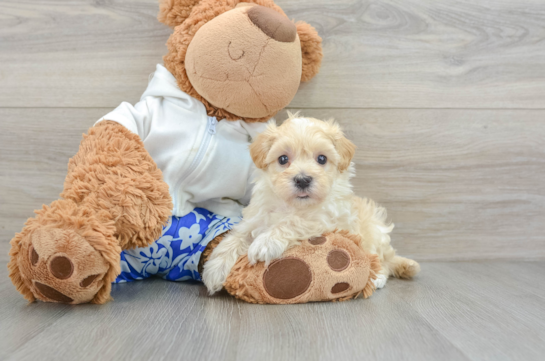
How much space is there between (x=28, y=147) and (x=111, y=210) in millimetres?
653

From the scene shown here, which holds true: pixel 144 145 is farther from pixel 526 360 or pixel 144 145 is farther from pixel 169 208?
Result: pixel 526 360

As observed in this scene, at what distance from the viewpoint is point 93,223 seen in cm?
88

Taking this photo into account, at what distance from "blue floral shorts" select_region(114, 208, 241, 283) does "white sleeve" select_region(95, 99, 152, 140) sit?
259 millimetres

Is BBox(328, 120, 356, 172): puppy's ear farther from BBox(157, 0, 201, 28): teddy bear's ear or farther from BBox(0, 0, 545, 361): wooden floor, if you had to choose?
BBox(157, 0, 201, 28): teddy bear's ear

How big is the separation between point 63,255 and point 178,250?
332 mm

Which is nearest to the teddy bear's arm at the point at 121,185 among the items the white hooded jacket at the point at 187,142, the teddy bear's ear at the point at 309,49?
the white hooded jacket at the point at 187,142

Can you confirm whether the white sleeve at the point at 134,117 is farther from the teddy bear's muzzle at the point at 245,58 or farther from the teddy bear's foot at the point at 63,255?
the teddy bear's foot at the point at 63,255

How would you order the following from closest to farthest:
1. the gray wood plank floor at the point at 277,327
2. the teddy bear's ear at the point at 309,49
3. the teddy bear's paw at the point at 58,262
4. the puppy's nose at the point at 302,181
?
1. the gray wood plank floor at the point at 277,327
2. the teddy bear's paw at the point at 58,262
3. the puppy's nose at the point at 302,181
4. the teddy bear's ear at the point at 309,49

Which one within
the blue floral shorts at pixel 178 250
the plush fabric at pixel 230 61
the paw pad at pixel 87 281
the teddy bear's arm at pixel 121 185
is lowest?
the blue floral shorts at pixel 178 250

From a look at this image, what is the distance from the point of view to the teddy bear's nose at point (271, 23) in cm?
104

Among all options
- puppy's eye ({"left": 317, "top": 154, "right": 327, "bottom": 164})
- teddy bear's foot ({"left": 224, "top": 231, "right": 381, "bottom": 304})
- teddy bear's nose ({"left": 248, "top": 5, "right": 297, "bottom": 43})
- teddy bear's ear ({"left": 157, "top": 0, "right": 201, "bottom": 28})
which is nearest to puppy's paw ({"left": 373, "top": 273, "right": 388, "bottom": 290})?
teddy bear's foot ({"left": 224, "top": 231, "right": 381, "bottom": 304})

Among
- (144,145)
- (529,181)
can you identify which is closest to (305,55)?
(144,145)

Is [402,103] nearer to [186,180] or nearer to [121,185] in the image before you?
[186,180]

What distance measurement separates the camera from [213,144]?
3.89 feet
